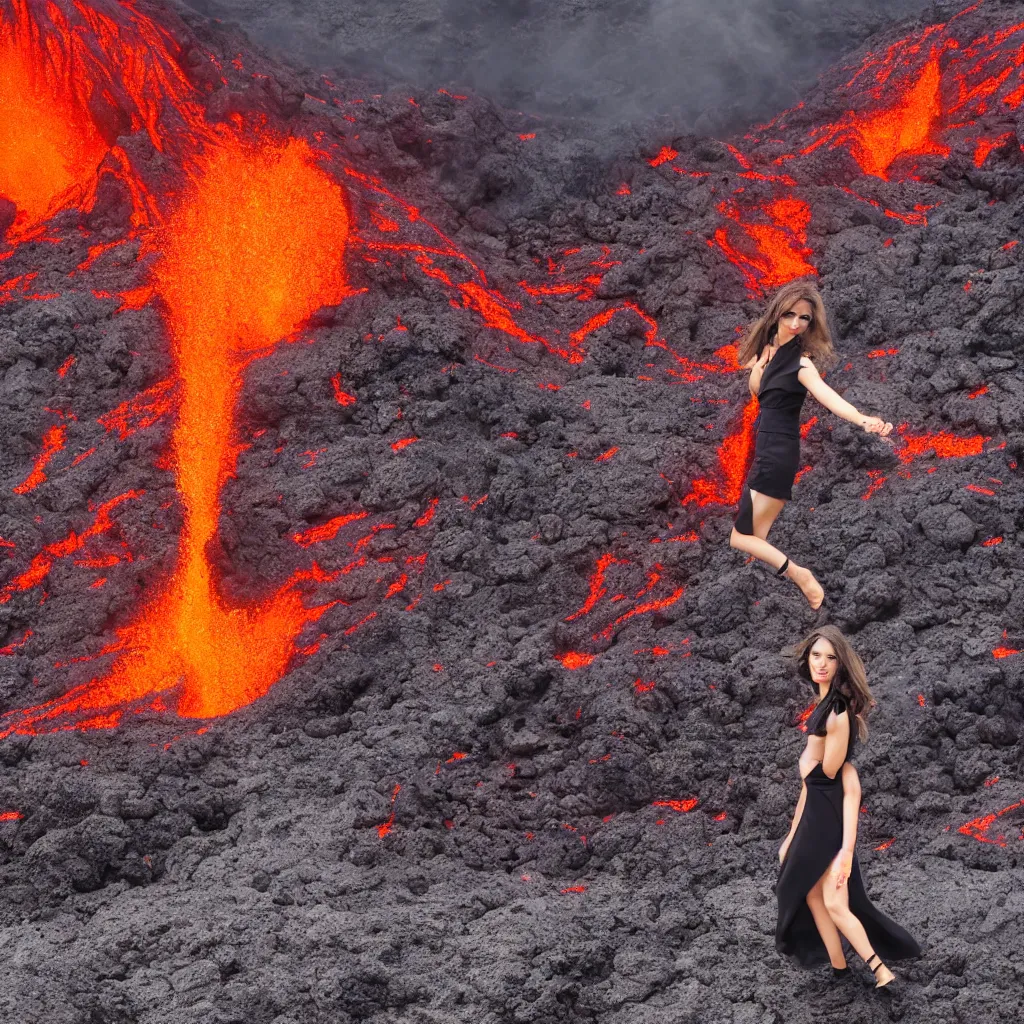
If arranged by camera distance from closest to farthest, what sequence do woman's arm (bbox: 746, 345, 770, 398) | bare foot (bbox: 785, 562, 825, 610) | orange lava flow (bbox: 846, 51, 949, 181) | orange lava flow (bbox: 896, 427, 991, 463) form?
woman's arm (bbox: 746, 345, 770, 398)
bare foot (bbox: 785, 562, 825, 610)
orange lava flow (bbox: 896, 427, 991, 463)
orange lava flow (bbox: 846, 51, 949, 181)

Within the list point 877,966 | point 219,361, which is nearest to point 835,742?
point 877,966

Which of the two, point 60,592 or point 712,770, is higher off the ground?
point 60,592

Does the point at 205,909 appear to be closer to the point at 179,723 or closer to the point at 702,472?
the point at 179,723

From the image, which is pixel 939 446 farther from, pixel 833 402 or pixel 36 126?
pixel 36 126

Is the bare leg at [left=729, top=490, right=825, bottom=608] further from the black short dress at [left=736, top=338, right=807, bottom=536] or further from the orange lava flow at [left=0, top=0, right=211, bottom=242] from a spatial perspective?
the orange lava flow at [left=0, top=0, right=211, bottom=242]

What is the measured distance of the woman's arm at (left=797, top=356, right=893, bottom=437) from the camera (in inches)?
307

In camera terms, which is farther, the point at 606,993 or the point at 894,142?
the point at 894,142

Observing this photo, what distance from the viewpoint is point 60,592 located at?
1423cm

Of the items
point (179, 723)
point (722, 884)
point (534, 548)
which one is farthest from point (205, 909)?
point (534, 548)

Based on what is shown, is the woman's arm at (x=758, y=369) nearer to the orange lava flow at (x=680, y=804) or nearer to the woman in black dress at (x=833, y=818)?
the woman in black dress at (x=833, y=818)

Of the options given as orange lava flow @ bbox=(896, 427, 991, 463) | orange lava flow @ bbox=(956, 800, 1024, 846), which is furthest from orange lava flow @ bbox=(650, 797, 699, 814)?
orange lava flow @ bbox=(896, 427, 991, 463)

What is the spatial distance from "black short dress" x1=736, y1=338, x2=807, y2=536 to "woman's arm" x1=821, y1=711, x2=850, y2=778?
1.38 meters

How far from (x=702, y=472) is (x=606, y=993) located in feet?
20.8

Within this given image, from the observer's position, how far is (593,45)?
22.0 meters
